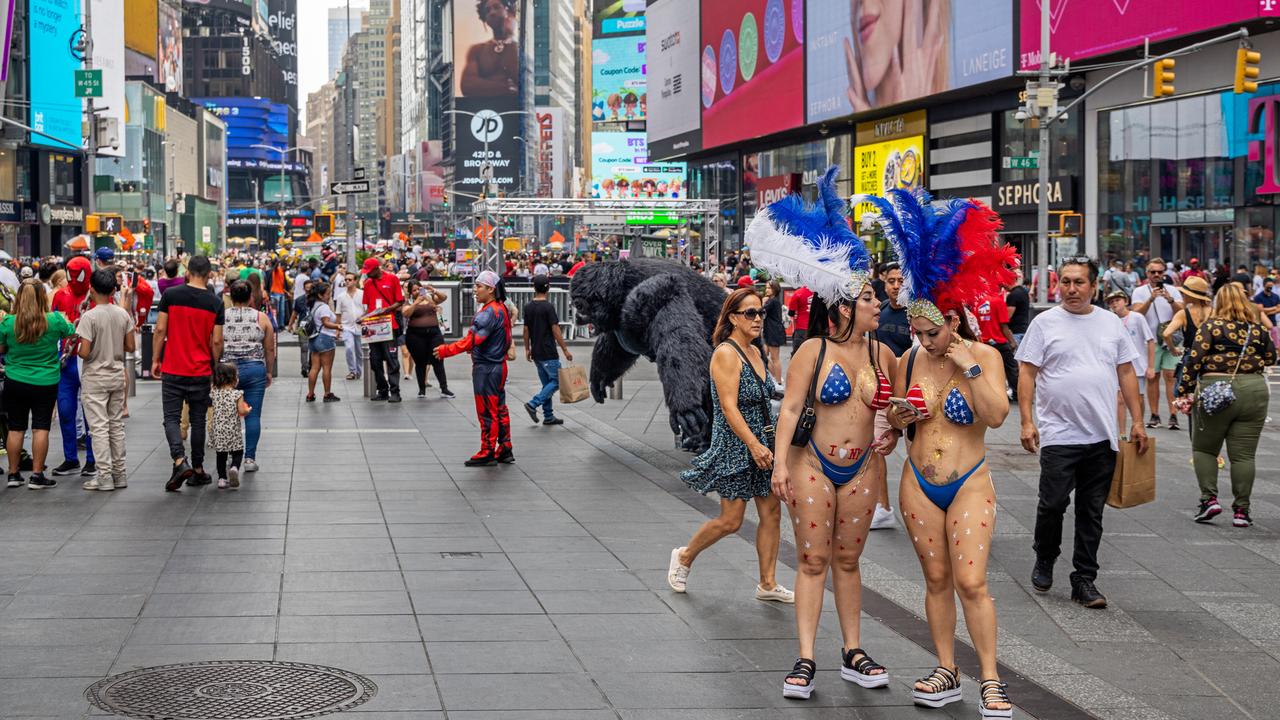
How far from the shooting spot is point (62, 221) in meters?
80.6

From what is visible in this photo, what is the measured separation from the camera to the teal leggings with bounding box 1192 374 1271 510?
10148mm

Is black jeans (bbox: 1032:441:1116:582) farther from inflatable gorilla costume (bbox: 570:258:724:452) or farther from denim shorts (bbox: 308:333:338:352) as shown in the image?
denim shorts (bbox: 308:333:338:352)

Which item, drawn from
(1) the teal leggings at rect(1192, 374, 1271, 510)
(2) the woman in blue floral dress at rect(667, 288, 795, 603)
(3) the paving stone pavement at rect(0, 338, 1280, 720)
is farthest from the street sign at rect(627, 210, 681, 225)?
(2) the woman in blue floral dress at rect(667, 288, 795, 603)

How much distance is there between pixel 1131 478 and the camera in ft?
27.0

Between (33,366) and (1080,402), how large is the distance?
799 cm

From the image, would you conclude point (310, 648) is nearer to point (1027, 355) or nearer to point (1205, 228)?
point (1027, 355)

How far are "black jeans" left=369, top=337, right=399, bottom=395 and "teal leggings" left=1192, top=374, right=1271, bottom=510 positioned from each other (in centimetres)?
1175

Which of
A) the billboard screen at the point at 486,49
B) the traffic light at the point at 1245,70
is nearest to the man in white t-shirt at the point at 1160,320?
the traffic light at the point at 1245,70

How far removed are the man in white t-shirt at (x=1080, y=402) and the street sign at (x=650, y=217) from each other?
33913mm

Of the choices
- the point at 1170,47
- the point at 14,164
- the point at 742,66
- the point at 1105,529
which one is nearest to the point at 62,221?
the point at 14,164

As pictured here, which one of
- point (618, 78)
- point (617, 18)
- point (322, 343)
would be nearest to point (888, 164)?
point (322, 343)

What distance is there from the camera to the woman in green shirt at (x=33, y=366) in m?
11.8

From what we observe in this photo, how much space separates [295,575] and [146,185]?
108 meters

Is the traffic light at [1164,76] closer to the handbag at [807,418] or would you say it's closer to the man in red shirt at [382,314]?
the man in red shirt at [382,314]
